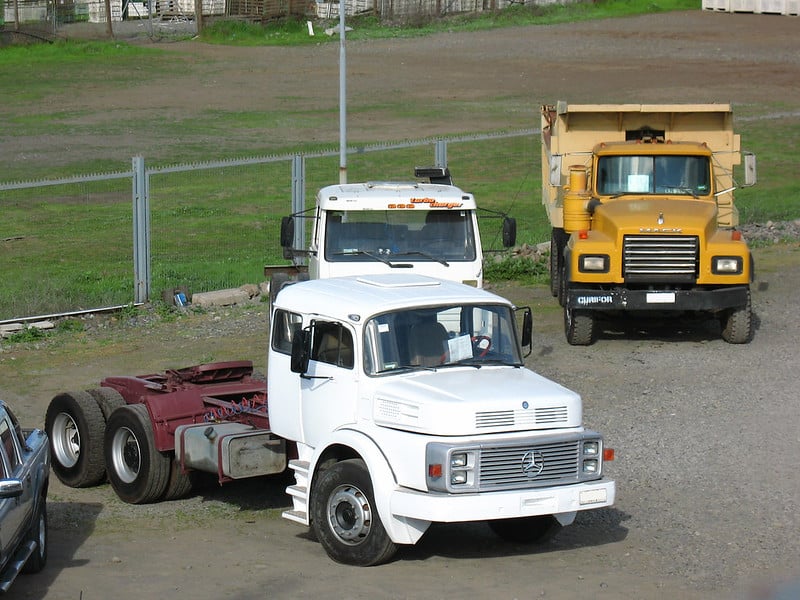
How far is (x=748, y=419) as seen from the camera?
13852 millimetres

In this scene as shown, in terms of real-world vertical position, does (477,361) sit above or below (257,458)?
above

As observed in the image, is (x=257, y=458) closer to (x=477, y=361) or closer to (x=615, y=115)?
(x=477, y=361)

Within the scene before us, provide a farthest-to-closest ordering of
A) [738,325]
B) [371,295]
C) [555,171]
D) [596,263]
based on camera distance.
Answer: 1. [555,171]
2. [738,325]
3. [596,263]
4. [371,295]

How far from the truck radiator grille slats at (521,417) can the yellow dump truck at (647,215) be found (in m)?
7.21

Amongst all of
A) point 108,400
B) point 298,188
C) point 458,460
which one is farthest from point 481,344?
point 298,188

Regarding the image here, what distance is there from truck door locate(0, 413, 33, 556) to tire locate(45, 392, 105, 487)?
2.67 meters

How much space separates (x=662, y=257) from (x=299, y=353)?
7.61 m

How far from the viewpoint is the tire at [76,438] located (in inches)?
474

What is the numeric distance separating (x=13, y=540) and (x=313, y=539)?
2.60 m

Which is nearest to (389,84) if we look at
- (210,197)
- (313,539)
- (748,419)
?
(210,197)

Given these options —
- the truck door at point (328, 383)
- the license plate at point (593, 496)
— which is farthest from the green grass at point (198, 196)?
the license plate at point (593, 496)

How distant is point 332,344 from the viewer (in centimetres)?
1012

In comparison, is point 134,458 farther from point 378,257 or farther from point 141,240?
point 141,240

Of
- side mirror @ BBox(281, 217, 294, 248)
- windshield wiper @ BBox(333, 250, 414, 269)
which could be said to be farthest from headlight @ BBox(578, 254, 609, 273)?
side mirror @ BBox(281, 217, 294, 248)
